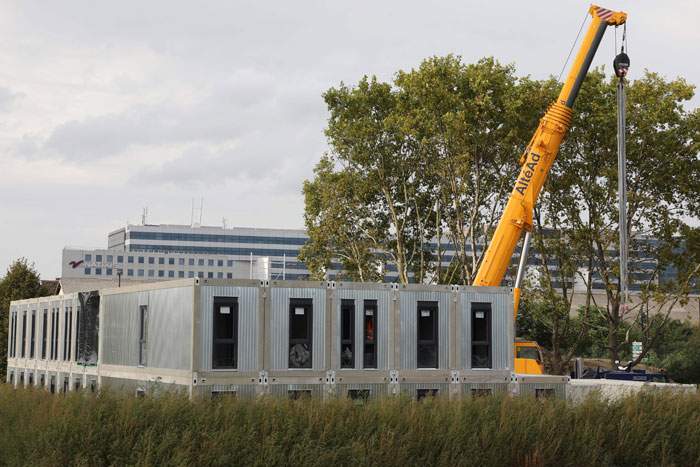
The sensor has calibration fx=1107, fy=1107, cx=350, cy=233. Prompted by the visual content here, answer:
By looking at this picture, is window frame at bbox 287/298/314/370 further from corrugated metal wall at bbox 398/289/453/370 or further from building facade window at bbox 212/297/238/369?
corrugated metal wall at bbox 398/289/453/370

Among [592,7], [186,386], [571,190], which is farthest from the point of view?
[571,190]

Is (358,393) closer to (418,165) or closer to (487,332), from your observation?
(487,332)

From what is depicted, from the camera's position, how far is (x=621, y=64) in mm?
34875

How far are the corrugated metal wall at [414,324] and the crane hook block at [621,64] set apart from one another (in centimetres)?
1315

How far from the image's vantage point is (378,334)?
24.4 m

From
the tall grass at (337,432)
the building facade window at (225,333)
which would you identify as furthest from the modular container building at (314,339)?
the tall grass at (337,432)

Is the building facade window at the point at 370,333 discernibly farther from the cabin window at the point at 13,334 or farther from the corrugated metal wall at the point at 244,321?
the cabin window at the point at 13,334

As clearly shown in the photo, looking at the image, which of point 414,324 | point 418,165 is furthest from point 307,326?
point 418,165

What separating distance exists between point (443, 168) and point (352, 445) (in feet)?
128

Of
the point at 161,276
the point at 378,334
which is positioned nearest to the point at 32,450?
the point at 378,334

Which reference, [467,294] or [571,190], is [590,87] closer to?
[571,190]

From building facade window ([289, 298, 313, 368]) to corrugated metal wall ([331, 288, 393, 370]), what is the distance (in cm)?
58

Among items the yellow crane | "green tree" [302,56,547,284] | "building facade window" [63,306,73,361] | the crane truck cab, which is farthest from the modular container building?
"green tree" [302,56,547,284]

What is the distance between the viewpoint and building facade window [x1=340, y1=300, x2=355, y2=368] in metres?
24.2
